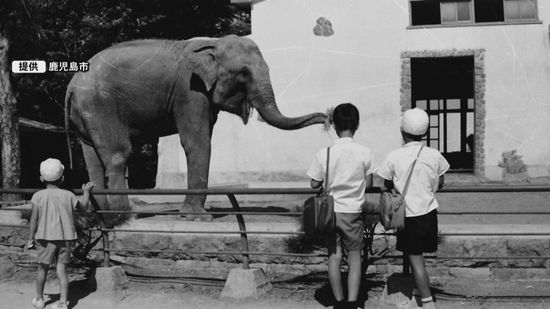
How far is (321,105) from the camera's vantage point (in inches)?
736

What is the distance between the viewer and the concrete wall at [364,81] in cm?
1800

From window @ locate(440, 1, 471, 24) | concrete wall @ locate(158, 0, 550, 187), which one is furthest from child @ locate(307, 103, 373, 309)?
window @ locate(440, 1, 471, 24)

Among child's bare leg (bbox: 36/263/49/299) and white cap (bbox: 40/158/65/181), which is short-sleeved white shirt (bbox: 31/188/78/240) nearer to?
white cap (bbox: 40/158/65/181)

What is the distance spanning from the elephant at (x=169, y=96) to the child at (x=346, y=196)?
9.73 feet

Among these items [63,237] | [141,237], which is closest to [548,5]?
[141,237]

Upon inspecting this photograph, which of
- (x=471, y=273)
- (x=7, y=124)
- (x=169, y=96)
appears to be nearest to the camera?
(x=471, y=273)

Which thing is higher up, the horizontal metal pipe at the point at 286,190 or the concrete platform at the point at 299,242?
the horizontal metal pipe at the point at 286,190

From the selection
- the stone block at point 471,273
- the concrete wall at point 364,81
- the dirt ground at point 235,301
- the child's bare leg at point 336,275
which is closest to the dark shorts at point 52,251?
the dirt ground at point 235,301

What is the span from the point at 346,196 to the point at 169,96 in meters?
4.03

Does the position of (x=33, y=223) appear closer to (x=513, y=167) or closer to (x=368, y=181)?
(x=368, y=181)

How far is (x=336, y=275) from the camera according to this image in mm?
5320

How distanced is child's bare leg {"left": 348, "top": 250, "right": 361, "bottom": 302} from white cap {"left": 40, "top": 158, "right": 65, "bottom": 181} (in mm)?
2695

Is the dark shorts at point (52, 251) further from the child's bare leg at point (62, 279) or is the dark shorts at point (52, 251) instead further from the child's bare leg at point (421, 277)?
the child's bare leg at point (421, 277)

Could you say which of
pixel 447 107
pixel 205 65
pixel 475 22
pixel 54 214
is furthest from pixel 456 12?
pixel 54 214
